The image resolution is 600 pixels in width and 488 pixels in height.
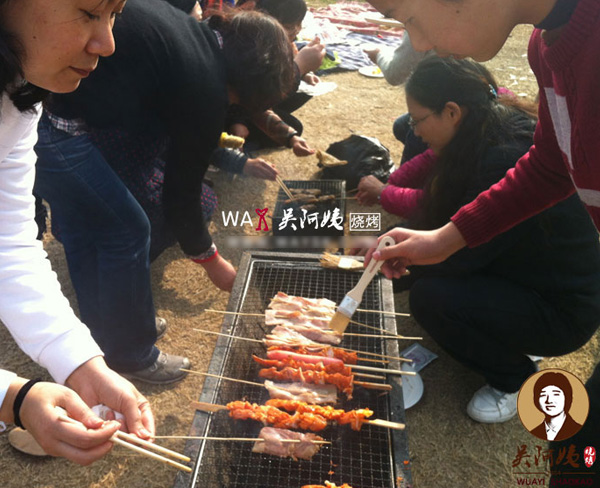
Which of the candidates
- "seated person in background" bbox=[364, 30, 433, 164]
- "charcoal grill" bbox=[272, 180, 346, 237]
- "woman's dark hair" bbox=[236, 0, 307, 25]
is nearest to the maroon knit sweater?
"charcoal grill" bbox=[272, 180, 346, 237]

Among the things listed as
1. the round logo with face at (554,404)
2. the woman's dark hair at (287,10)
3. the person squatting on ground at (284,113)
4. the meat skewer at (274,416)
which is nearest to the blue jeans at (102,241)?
the meat skewer at (274,416)

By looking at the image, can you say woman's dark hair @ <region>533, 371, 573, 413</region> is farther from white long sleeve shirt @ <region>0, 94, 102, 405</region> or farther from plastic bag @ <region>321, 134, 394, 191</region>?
plastic bag @ <region>321, 134, 394, 191</region>

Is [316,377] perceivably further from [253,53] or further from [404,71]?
[404,71]

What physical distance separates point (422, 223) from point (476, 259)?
669 mm

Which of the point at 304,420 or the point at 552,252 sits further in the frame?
the point at 552,252

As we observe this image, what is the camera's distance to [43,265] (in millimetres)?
1846

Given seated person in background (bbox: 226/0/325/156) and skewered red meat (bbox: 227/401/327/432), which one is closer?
skewered red meat (bbox: 227/401/327/432)

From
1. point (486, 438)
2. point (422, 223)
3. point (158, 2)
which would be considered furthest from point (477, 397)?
point (158, 2)

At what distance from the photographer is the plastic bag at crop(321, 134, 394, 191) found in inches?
214

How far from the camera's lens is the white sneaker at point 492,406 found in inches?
126

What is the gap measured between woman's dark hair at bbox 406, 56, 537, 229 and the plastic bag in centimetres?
202

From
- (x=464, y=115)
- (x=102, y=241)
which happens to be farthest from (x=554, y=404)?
(x=102, y=241)

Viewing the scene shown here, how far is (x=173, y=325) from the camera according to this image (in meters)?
3.94

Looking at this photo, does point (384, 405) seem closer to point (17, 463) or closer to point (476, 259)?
point (476, 259)
